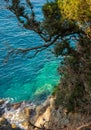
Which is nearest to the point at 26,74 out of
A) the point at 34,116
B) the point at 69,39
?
the point at 34,116

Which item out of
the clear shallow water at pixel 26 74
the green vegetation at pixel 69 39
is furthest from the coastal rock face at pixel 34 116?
the clear shallow water at pixel 26 74

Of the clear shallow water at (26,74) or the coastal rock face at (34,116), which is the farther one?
the clear shallow water at (26,74)

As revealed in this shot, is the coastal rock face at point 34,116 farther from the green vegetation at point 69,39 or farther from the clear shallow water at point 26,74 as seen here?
the clear shallow water at point 26,74

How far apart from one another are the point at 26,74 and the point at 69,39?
17469mm

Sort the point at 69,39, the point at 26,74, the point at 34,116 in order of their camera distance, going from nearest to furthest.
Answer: the point at 69,39
the point at 34,116
the point at 26,74

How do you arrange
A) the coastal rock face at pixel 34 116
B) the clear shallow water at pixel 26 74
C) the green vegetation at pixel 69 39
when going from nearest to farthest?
the green vegetation at pixel 69 39 < the coastal rock face at pixel 34 116 < the clear shallow water at pixel 26 74

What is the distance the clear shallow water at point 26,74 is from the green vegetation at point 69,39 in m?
7.30

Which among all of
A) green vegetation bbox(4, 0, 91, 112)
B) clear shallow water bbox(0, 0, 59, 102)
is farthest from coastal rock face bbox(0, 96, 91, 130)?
clear shallow water bbox(0, 0, 59, 102)

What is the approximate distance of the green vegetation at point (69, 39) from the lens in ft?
69.7

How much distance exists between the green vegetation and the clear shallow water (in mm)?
7296

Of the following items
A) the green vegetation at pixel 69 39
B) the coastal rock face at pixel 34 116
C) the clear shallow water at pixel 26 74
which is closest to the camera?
the green vegetation at pixel 69 39

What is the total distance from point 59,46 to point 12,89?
15.3 meters

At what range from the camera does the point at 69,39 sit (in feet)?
81.3

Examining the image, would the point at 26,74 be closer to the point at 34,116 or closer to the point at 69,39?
the point at 34,116
